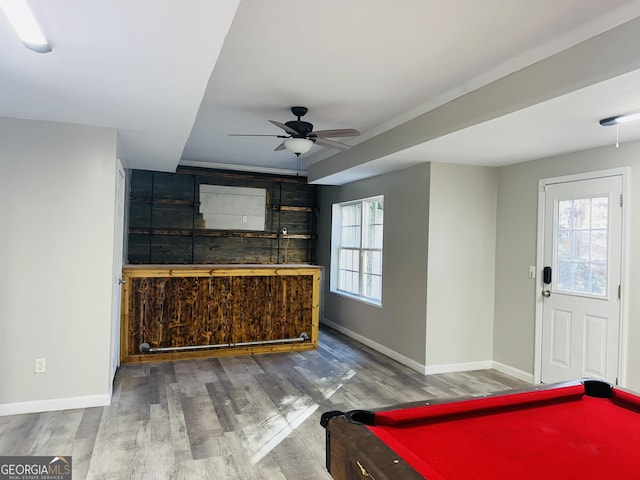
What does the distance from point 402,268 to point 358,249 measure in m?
1.44

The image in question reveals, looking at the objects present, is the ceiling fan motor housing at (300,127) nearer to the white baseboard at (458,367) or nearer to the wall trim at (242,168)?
the white baseboard at (458,367)

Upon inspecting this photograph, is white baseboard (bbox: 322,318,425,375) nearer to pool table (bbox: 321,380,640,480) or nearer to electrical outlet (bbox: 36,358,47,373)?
pool table (bbox: 321,380,640,480)

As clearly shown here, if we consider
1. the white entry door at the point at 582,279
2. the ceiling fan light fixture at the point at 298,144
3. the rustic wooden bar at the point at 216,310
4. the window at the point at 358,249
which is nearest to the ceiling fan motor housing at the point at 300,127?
the ceiling fan light fixture at the point at 298,144

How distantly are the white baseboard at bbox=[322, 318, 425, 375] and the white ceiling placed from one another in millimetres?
2304

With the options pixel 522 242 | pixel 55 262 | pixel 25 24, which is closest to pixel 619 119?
pixel 522 242

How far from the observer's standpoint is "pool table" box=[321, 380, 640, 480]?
1.28 metres

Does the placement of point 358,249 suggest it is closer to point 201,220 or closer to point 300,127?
point 201,220

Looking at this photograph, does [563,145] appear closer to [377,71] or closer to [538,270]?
[538,270]

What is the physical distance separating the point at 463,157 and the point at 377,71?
1.70 metres

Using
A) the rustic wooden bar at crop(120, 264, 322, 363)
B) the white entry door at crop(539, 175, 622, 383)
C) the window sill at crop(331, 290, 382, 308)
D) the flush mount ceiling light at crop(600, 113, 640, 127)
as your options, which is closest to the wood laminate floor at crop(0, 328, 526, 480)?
the rustic wooden bar at crop(120, 264, 322, 363)

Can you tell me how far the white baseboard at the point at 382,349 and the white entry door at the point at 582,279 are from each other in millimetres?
1251

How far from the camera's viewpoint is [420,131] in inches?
152

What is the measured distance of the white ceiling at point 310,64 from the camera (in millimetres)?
1966

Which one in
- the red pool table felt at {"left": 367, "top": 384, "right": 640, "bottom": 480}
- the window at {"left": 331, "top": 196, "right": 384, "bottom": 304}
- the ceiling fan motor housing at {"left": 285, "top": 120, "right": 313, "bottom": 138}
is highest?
the ceiling fan motor housing at {"left": 285, "top": 120, "right": 313, "bottom": 138}
